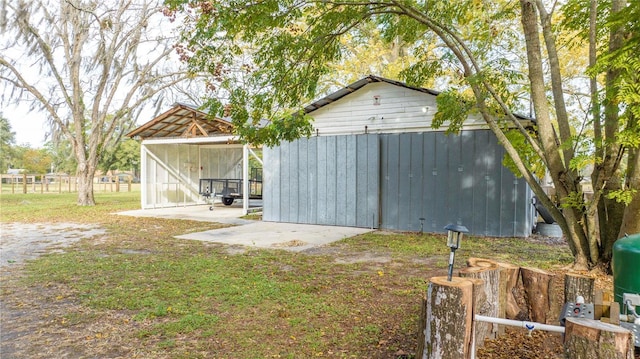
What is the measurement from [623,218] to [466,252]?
2269 mm

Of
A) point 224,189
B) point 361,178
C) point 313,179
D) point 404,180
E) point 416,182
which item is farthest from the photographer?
point 224,189

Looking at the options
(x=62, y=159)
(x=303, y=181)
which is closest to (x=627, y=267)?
(x=303, y=181)

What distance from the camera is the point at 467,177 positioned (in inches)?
333

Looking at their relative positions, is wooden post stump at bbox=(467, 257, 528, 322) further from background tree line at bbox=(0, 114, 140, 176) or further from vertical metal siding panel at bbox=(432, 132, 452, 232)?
background tree line at bbox=(0, 114, 140, 176)

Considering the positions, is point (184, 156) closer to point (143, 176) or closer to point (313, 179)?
point (143, 176)

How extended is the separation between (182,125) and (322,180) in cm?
651

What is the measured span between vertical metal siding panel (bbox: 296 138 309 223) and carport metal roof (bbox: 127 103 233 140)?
2.85 meters

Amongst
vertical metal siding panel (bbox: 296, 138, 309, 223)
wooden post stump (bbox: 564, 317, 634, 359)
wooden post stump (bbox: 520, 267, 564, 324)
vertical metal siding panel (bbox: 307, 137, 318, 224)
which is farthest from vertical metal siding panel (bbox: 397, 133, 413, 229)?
wooden post stump (bbox: 564, 317, 634, 359)

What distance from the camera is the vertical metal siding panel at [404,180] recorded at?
9062 mm

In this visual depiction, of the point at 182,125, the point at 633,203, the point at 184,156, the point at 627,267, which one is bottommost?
the point at 627,267

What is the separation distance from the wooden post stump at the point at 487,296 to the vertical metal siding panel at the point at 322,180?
7.05 meters

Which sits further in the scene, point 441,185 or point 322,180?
point 322,180

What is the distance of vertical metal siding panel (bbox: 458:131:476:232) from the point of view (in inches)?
332

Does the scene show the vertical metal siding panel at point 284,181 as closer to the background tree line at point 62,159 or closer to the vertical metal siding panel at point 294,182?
the vertical metal siding panel at point 294,182
